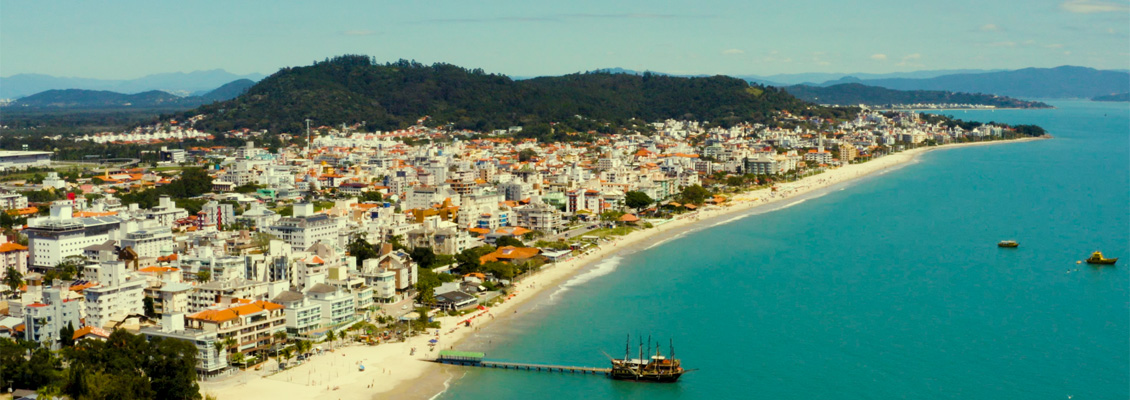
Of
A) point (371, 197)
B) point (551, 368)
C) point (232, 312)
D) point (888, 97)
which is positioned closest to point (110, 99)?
point (888, 97)

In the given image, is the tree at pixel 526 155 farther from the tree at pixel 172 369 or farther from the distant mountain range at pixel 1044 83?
the distant mountain range at pixel 1044 83

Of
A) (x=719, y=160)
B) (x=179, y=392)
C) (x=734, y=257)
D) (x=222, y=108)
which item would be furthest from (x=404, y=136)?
(x=179, y=392)

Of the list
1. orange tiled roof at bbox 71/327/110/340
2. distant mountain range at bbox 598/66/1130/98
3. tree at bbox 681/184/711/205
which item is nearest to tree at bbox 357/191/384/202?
tree at bbox 681/184/711/205

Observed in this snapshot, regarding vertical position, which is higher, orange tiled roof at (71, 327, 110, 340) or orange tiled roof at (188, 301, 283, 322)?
orange tiled roof at (188, 301, 283, 322)

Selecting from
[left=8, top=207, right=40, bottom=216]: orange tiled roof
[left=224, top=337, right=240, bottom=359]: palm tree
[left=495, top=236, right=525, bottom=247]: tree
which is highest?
[left=8, top=207, right=40, bottom=216]: orange tiled roof

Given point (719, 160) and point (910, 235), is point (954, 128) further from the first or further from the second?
point (910, 235)

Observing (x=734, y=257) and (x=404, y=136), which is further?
(x=404, y=136)

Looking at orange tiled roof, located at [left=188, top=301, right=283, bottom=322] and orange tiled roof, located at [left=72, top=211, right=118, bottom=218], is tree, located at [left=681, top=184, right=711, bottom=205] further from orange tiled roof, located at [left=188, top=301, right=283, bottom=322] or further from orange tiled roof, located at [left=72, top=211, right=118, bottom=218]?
orange tiled roof, located at [left=188, top=301, right=283, bottom=322]
